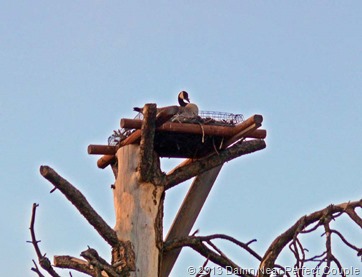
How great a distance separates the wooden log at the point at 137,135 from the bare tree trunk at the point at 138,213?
55mm

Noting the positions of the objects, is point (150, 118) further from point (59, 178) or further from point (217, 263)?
point (217, 263)

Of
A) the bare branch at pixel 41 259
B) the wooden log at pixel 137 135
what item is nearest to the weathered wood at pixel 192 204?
the wooden log at pixel 137 135

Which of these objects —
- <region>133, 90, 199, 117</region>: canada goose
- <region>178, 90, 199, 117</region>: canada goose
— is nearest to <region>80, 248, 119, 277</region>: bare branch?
<region>133, 90, 199, 117</region>: canada goose

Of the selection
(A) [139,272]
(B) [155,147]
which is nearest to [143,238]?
(A) [139,272]

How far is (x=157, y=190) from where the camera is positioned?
5645 mm

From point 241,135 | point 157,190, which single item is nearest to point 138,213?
point 157,190

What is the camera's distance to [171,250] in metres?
5.70

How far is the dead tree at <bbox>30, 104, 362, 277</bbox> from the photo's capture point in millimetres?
5254

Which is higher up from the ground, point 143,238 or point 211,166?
point 211,166

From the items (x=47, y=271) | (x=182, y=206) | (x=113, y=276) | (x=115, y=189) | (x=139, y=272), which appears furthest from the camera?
(x=182, y=206)

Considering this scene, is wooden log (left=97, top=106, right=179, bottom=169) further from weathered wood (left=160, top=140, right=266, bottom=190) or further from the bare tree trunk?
weathered wood (left=160, top=140, right=266, bottom=190)

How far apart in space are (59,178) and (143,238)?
648 millimetres

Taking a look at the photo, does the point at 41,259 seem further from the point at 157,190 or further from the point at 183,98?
the point at 183,98

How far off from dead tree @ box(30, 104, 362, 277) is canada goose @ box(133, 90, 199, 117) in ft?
0.65
